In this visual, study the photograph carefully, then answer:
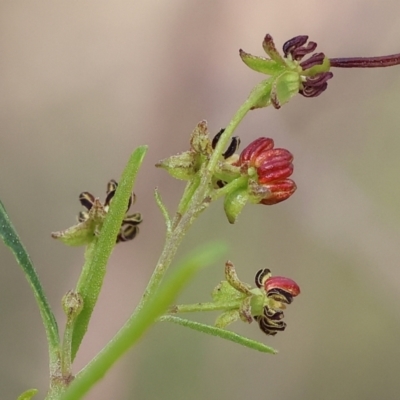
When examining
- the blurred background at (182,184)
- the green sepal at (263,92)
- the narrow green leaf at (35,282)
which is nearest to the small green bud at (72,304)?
the narrow green leaf at (35,282)

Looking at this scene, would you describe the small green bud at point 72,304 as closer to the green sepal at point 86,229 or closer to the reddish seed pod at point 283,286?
the green sepal at point 86,229

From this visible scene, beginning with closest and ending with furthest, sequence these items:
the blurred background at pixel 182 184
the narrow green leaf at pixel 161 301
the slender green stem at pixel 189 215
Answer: the narrow green leaf at pixel 161 301 → the slender green stem at pixel 189 215 → the blurred background at pixel 182 184

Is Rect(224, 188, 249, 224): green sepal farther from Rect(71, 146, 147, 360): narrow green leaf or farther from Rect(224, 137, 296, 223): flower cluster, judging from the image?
Rect(71, 146, 147, 360): narrow green leaf

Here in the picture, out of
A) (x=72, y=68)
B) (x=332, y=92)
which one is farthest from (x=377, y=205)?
(x=72, y=68)

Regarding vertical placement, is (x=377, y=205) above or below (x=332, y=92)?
below

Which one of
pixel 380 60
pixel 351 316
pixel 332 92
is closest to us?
pixel 380 60

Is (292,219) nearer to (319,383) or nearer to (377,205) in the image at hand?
(377,205)

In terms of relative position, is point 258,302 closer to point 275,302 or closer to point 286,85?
point 275,302
